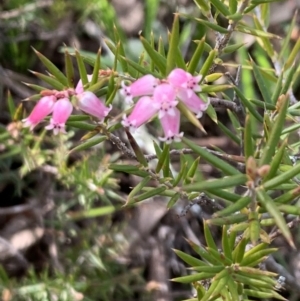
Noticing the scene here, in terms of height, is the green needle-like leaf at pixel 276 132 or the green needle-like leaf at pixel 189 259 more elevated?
the green needle-like leaf at pixel 276 132

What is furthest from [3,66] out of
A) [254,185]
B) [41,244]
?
[254,185]

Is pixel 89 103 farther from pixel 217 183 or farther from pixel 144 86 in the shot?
pixel 217 183

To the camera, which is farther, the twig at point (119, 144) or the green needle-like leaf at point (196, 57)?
the twig at point (119, 144)

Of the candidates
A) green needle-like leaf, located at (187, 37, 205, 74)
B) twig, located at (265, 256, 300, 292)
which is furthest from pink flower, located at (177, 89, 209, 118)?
twig, located at (265, 256, 300, 292)

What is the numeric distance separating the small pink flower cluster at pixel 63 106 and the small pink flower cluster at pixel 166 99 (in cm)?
8

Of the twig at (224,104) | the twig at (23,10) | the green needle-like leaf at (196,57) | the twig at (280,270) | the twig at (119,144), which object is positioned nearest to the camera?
the green needle-like leaf at (196,57)

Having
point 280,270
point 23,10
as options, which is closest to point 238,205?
point 280,270

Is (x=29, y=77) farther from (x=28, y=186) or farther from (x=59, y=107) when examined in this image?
(x=59, y=107)

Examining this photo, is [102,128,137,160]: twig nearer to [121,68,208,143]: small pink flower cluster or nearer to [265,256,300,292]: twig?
[121,68,208,143]: small pink flower cluster

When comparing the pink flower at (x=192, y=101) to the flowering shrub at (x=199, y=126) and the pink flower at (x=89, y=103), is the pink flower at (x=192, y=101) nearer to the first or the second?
the flowering shrub at (x=199, y=126)

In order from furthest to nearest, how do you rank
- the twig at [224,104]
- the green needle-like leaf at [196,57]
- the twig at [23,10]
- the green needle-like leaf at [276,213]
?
the twig at [23,10], the twig at [224,104], the green needle-like leaf at [196,57], the green needle-like leaf at [276,213]

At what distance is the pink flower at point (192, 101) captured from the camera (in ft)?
3.24

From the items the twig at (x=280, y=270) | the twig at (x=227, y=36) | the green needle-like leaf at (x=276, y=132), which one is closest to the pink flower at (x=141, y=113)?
the green needle-like leaf at (x=276, y=132)

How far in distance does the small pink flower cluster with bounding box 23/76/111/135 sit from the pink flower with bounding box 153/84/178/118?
0.16m
